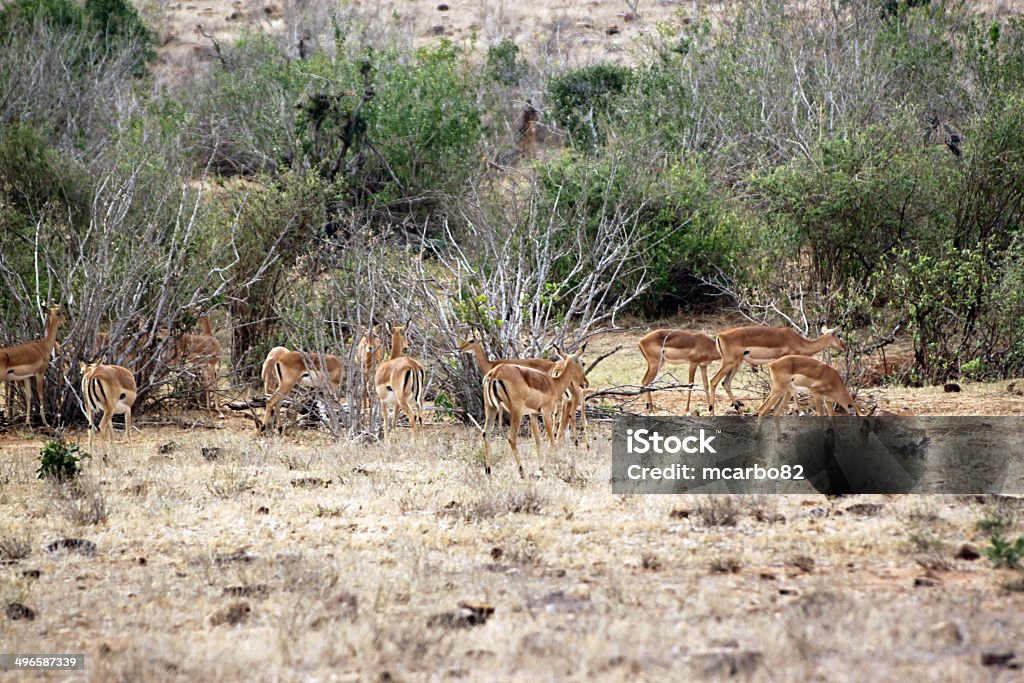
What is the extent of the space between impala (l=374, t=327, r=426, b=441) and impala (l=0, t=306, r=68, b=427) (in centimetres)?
333

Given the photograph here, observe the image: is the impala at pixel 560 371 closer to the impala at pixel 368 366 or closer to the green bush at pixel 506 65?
the impala at pixel 368 366

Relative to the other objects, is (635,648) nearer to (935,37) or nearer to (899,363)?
(899,363)

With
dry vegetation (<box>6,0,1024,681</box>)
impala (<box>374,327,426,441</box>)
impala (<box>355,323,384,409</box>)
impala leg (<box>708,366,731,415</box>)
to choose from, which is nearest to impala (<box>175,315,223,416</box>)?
impala (<box>355,323,384,409</box>)

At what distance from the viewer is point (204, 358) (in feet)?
40.8

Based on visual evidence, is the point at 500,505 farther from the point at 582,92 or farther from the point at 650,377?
the point at 582,92

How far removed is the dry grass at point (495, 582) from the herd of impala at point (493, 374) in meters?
0.61

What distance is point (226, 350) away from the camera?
56.1 ft

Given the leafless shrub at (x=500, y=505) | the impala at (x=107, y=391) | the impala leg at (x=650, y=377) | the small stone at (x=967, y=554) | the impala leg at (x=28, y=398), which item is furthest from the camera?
the impala leg at (x=650, y=377)

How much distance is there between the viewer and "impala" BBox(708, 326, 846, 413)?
37.4 feet

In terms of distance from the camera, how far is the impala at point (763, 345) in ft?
37.4

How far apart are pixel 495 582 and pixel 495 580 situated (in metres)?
0.04

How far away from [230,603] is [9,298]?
30.1ft

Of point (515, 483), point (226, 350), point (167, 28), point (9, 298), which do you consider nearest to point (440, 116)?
point (226, 350)

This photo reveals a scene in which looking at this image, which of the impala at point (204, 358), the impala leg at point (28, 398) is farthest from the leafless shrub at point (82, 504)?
the impala at point (204, 358)
